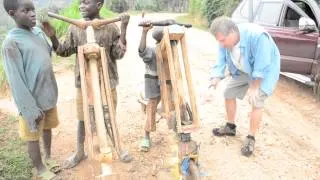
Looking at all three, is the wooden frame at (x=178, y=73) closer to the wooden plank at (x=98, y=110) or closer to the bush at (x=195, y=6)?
the wooden plank at (x=98, y=110)

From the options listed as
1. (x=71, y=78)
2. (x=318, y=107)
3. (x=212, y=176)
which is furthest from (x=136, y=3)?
(x=212, y=176)

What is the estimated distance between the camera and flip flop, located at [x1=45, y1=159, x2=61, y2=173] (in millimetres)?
4526

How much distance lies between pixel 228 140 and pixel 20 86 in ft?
8.86

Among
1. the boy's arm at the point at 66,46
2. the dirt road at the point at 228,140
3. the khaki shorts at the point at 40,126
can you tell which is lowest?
the dirt road at the point at 228,140

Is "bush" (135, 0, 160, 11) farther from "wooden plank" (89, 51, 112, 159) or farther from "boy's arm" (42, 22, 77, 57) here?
"wooden plank" (89, 51, 112, 159)

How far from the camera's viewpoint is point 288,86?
8.17 m

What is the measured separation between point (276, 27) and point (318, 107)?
5.18ft

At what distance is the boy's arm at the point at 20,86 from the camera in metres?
3.79

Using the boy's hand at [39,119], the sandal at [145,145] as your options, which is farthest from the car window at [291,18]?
the boy's hand at [39,119]

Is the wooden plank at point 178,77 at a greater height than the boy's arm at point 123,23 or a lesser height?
lesser

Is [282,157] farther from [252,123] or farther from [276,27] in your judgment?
[276,27]

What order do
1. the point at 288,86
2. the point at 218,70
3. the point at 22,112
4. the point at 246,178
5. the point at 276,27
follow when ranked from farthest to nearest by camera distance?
the point at 288,86 < the point at 276,27 < the point at 218,70 < the point at 246,178 < the point at 22,112

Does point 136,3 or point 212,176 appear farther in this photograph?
point 136,3

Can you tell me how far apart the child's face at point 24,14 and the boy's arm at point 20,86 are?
0.77ft
